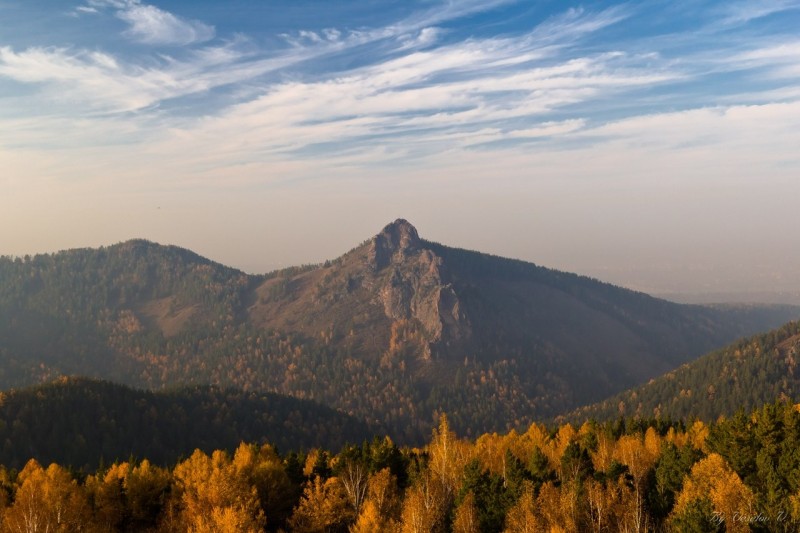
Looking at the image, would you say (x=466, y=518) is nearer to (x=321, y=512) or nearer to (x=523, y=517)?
(x=523, y=517)

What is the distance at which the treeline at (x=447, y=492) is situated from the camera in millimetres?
81375

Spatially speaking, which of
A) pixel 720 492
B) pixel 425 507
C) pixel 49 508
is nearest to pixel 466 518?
pixel 425 507

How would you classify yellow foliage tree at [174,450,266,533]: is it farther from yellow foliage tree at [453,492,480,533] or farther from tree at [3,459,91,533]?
yellow foliage tree at [453,492,480,533]

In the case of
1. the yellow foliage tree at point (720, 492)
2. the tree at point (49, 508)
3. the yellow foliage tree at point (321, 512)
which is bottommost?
the yellow foliage tree at point (321, 512)

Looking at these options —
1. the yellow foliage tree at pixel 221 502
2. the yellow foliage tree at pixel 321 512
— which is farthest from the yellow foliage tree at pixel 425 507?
the yellow foliage tree at pixel 221 502

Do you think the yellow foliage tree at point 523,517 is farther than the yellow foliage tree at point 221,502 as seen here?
Yes

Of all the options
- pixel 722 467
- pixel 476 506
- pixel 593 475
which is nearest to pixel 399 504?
pixel 476 506

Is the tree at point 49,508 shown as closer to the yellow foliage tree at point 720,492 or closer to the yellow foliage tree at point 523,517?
the yellow foliage tree at point 523,517

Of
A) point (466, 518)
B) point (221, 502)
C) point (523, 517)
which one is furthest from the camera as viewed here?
point (221, 502)

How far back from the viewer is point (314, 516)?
97.3 m

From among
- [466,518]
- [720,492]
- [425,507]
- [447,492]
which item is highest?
[720,492]

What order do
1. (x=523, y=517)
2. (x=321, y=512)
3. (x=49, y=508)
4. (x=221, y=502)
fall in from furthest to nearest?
(x=321, y=512) → (x=221, y=502) → (x=49, y=508) → (x=523, y=517)

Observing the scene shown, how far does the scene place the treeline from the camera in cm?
8138

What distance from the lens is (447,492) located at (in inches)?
3799
